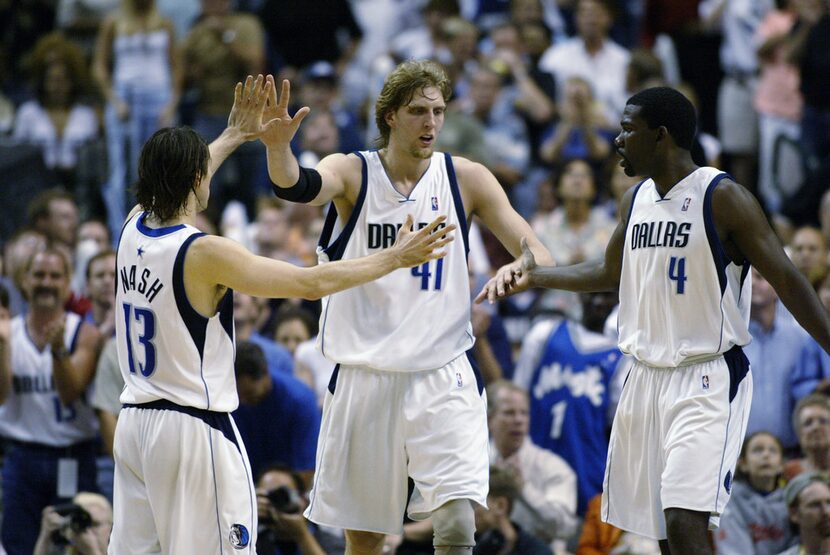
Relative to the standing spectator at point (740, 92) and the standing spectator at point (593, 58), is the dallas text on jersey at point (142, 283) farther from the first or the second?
the standing spectator at point (740, 92)

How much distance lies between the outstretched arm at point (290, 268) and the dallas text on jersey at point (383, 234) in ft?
2.80

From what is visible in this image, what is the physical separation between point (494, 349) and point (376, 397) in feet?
14.1

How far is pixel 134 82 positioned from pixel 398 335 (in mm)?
8777

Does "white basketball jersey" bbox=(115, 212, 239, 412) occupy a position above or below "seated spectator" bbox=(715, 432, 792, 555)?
above

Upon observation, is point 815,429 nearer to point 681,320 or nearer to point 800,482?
point 800,482

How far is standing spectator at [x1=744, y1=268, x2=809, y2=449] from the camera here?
10.4 m

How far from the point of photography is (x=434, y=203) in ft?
23.9

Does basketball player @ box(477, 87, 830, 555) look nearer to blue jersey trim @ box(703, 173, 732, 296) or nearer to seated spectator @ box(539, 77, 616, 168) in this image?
blue jersey trim @ box(703, 173, 732, 296)

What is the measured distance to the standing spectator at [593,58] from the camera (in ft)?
49.2

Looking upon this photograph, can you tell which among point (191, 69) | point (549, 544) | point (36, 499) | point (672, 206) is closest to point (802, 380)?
point (549, 544)

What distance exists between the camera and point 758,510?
9.48m

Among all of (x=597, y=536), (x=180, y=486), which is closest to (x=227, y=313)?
(x=180, y=486)

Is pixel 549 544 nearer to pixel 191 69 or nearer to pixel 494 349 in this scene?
pixel 494 349

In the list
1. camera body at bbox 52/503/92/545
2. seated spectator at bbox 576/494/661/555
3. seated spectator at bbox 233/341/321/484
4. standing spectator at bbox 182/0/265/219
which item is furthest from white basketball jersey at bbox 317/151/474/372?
standing spectator at bbox 182/0/265/219
